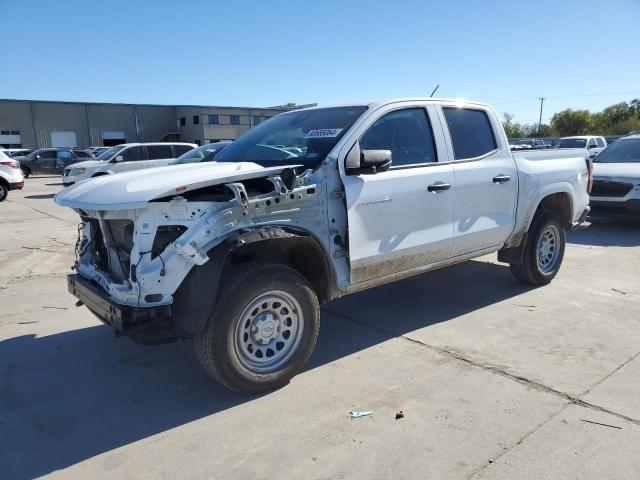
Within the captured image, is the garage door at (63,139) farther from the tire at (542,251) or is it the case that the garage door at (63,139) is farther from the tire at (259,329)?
the tire at (259,329)

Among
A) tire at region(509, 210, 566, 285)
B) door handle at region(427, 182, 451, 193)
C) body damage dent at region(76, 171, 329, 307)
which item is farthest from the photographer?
tire at region(509, 210, 566, 285)

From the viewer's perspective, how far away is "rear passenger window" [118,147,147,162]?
1725 cm

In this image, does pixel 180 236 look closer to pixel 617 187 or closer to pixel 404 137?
pixel 404 137

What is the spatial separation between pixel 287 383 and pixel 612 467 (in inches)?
81.6

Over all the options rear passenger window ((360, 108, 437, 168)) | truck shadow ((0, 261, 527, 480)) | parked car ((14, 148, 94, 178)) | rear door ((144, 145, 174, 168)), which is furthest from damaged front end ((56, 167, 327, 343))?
parked car ((14, 148, 94, 178))

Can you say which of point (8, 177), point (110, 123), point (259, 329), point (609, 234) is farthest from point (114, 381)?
point (110, 123)

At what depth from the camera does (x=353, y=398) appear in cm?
350

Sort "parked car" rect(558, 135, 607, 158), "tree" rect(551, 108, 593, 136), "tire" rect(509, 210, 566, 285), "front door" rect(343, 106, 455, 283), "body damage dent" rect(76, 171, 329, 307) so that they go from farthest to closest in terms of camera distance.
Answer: "tree" rect(551, 108, 593, 136) < "parked car" rect(558, 135, 607, 158) < "tire" rect(509, 210, 566, 285) < "front door" rect(343, 106, 455, 283) < "body damage dent" rect(76, 171, 329, 307)

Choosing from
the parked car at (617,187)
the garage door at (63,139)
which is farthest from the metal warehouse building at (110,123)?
the parked car at (617,187)

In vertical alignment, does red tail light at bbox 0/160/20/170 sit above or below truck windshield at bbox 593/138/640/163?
above

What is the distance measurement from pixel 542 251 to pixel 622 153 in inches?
256

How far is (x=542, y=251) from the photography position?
19.7ft

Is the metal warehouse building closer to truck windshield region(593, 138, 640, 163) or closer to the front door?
truck windshield region(593, 138, 640, 163)

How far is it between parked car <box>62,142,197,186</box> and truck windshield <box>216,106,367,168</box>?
1249 cm
